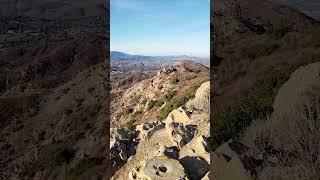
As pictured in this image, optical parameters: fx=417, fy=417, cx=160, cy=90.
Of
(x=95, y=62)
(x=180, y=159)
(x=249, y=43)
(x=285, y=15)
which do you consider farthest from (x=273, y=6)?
(x=180, y=159)

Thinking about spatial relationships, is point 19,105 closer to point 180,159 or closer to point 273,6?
point 180,159

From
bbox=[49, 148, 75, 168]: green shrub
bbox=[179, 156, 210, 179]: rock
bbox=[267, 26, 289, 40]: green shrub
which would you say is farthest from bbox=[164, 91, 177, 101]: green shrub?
bbox=[49, 148, 75, 168]: green shrub

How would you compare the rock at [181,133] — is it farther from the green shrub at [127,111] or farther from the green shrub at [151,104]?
the green shrub at [127,111]

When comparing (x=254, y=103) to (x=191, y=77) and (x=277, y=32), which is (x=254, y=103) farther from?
(x=191, y=77)

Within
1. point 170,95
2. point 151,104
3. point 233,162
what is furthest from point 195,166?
point 151,104

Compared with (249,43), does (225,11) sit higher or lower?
higher

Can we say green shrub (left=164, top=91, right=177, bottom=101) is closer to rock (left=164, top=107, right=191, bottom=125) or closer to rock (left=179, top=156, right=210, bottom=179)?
rock (left=164, top=107, right=191, bottom=125)

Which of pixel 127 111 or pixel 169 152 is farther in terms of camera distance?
pixel 127 111
